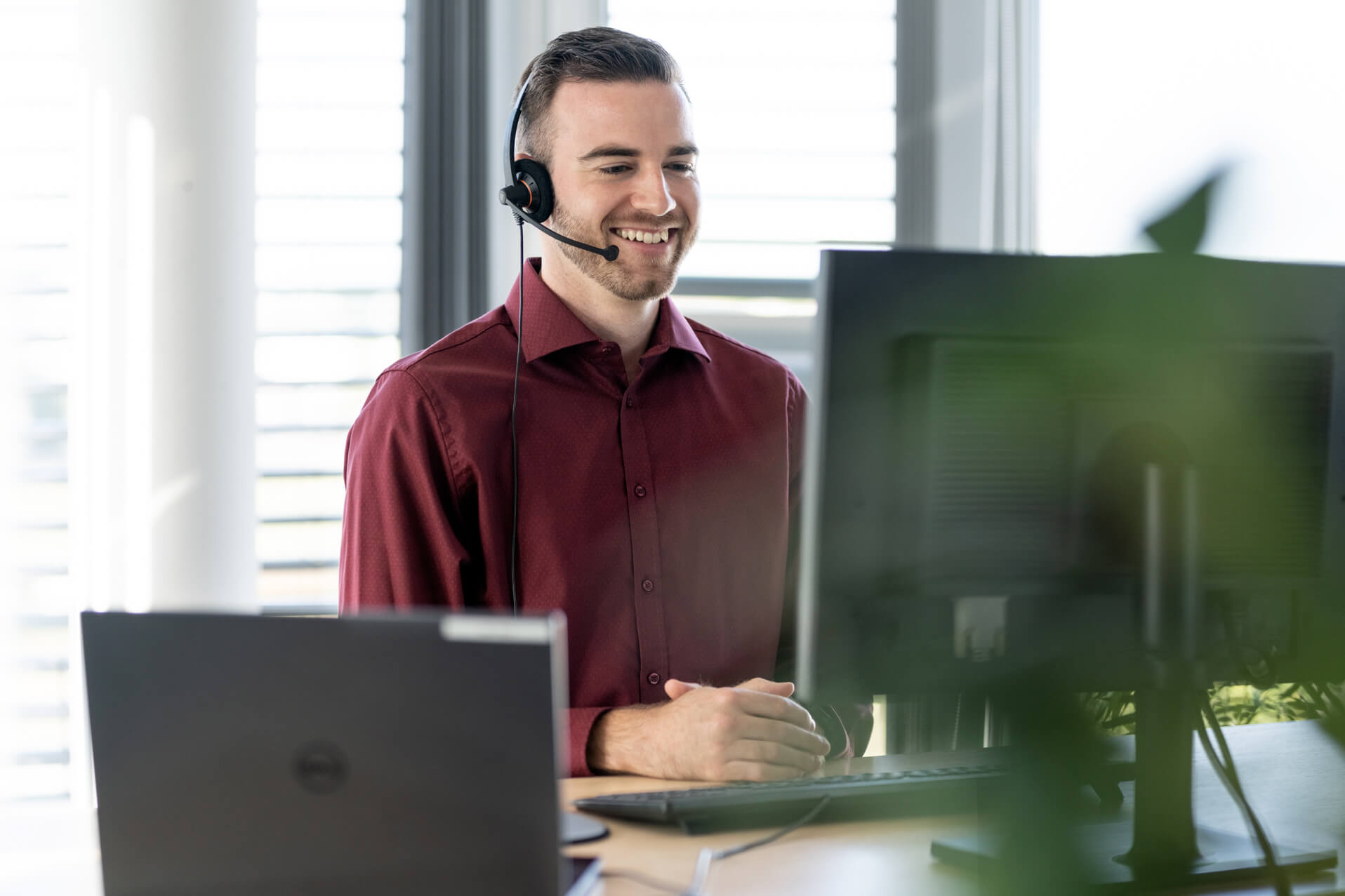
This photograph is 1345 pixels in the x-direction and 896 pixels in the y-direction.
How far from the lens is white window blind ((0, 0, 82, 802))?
224 centimetres

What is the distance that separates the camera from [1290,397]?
753 mm

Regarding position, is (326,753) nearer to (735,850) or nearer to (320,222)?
(735,850)

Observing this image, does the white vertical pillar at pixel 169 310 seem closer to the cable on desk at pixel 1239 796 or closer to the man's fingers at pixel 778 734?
the man's fingers at pixel 778 734

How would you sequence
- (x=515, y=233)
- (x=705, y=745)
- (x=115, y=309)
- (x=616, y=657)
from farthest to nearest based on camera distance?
(x=515, y=233) → (x=115, y=309) → (x=616, y=657) → (x=705, y=745)

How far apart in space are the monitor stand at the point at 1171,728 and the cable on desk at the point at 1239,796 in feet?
0.04

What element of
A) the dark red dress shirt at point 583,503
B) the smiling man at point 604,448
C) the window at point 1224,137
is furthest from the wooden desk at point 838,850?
the dark red dress shirt at point 583,503

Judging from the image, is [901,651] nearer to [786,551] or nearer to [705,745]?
[705,745]

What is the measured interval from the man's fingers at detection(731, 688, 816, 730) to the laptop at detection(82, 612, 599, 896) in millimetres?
494

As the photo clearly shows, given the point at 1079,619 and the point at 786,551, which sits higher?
the point at 1079,619

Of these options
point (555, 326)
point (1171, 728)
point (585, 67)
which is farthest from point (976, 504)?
point (585, 67)

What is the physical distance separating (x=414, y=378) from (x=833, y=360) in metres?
0.98

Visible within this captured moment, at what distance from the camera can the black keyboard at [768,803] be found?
100 cm

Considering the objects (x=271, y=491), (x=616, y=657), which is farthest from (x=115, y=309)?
(x=616, y=657)

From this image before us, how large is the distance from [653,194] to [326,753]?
1.28 meters
